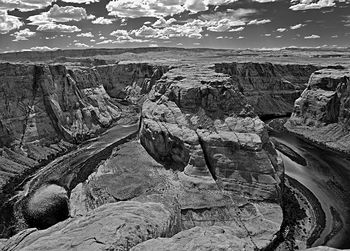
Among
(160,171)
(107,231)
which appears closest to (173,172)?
(160,171)

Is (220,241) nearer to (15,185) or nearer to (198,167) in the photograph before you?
(198,167)

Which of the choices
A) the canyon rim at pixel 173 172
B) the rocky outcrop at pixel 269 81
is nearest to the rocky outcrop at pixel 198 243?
the canyon rim at pixel 173 172

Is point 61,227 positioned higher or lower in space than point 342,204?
higher

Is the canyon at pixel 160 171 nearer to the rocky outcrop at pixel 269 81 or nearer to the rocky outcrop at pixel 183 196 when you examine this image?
the rocky outcrop at pixel 183 196

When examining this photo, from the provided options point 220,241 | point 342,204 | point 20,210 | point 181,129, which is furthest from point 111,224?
point 342,204

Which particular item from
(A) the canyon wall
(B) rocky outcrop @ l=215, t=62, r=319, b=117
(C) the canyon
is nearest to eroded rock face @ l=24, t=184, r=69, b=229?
(C) the canyon

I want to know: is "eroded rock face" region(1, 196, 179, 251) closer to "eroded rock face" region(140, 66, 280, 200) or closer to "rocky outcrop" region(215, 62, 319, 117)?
"eroded rock face" region(140, 66, 280, 200)

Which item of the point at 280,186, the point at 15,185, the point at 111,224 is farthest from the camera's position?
the point at 15,185
